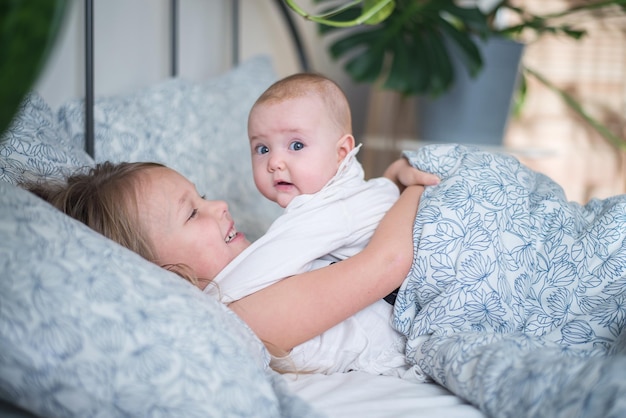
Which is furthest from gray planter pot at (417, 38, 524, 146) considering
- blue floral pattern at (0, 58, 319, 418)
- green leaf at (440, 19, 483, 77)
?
blue floral pattern at (0, 58, 319, 418)

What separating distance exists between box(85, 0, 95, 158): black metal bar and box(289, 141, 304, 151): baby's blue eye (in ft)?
1.55

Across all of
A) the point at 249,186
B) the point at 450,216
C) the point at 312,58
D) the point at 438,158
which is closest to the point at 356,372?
the point at 450,216

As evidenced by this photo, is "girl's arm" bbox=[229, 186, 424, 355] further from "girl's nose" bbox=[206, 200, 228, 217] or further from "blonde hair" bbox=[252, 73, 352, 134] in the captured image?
"blonde hair" bbox=[252, 73, 352, 134]

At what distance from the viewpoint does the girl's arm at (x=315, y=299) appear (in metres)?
1.01

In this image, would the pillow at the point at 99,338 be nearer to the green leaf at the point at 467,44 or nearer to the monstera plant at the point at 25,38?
the monstera plant at the point at 25,38

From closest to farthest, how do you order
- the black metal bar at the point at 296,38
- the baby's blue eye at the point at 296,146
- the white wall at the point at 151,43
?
the baby's blue eye at the point at 296,146 → the white wall at the point at 151,43 → the black metal bar at the point at 296,38

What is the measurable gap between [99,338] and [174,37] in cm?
133

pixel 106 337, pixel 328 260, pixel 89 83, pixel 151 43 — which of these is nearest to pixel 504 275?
pixel 328 260

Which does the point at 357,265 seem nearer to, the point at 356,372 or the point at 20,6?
the point at 356,372

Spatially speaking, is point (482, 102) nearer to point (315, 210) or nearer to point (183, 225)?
point (315, 210)

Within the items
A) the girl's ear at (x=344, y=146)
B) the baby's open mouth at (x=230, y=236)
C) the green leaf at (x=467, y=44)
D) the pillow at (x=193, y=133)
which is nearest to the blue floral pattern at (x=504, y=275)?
the girl's ear at (x=344, y=146)

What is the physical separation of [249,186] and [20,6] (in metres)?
1.26

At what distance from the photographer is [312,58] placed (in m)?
2.95

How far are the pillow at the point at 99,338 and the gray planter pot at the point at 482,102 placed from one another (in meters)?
1.95
